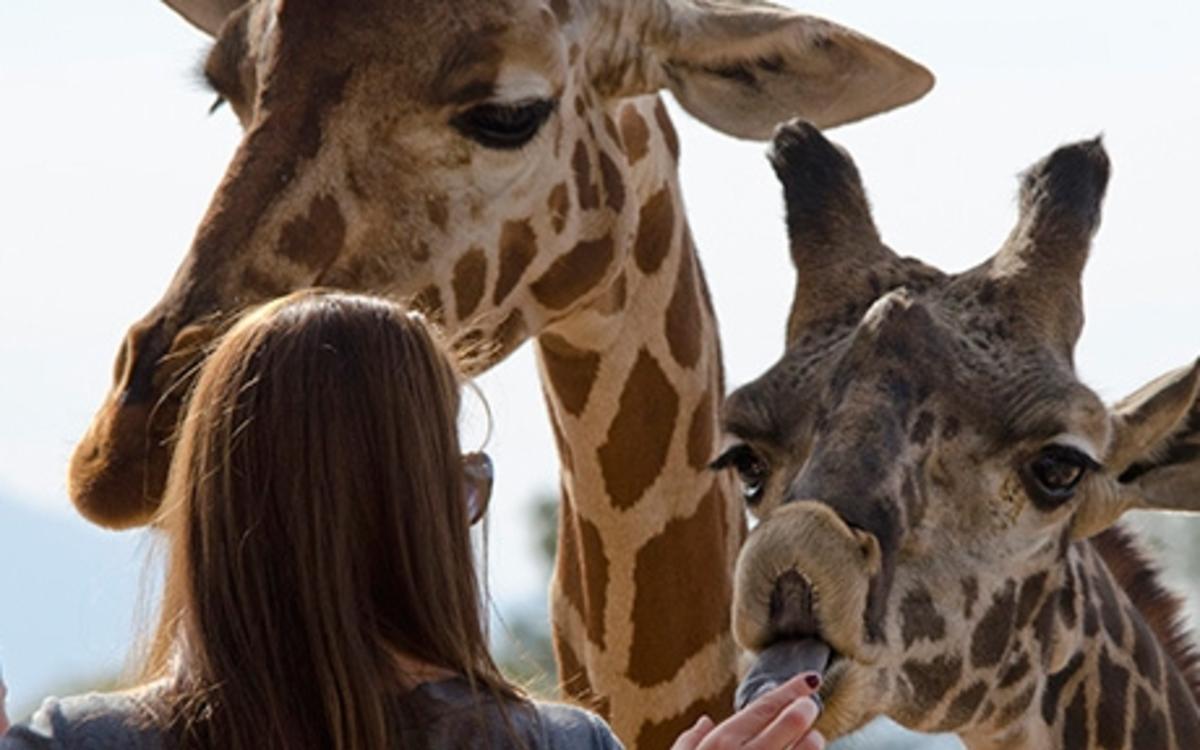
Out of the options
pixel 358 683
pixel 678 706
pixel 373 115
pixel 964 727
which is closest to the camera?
pixel 358 683

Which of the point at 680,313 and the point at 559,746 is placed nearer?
the point at 559,746

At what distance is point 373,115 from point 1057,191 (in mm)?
1641

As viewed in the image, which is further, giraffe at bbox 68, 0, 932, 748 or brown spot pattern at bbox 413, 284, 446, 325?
brown spot pattern at bbox 413, 284, 446, 325

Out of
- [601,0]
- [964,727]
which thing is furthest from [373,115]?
[964,727]

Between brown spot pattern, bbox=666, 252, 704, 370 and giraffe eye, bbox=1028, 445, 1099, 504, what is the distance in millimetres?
1740

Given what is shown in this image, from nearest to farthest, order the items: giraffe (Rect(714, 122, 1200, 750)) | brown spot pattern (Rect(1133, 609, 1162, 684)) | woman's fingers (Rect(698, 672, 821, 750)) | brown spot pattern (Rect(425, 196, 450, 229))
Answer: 1. woman's fingers (Rect(698, 672, 821, 750))
2. giraffe (Rect(714, 122, 1200, 750))
3. brown spot pattern (Rect(1133, 609, 1162, 684))
4. brown spot pattern (Rect(425, 196, 450, 229))

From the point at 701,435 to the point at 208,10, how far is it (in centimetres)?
204

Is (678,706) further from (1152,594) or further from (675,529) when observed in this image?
(1152,594)

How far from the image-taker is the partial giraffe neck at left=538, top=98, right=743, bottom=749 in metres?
7.69

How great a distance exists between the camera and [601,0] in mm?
7730

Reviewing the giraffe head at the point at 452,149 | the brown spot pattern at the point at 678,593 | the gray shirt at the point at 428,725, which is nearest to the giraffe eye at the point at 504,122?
the giraffe head at the point at 452,149

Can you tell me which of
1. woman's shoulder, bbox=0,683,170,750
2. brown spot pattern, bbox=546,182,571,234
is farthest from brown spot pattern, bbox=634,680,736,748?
woman's shoulder, bbox=0,683,170,750

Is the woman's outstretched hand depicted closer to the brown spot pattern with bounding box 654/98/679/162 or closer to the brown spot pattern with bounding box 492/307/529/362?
the brown spot pattern with bounding box 492/307/529/362

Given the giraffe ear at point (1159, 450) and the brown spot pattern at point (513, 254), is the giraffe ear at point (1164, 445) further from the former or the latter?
the brown spot pattern at point (513, 254)
